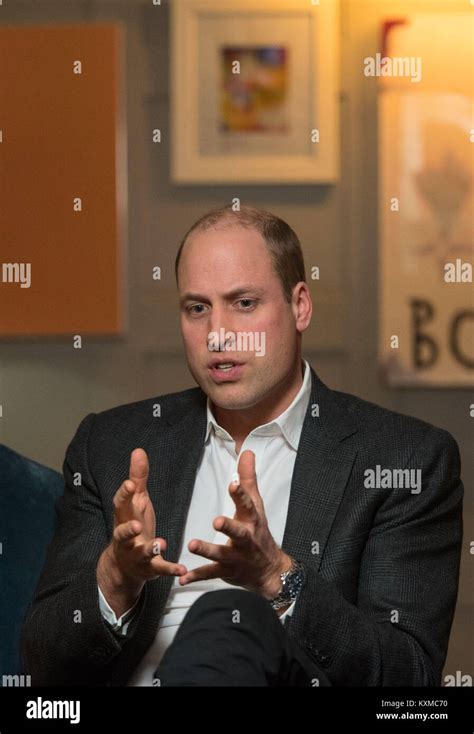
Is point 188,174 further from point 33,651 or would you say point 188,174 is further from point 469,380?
point 33,651

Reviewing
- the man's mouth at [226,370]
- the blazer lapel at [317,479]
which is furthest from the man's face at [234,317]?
the blazer lapel at [317,479]

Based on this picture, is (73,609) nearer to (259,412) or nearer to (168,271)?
(259,412)

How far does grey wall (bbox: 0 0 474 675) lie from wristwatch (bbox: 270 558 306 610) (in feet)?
4.94

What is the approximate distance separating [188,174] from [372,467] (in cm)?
147

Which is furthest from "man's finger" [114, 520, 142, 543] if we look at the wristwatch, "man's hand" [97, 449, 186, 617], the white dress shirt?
the white dress shirt

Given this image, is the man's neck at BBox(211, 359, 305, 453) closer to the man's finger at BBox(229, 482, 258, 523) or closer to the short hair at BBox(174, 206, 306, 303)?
the short hair at BBox(174, 206, 306, 303)

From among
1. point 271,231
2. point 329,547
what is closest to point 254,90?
point 271,231

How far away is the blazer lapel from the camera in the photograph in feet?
5.72

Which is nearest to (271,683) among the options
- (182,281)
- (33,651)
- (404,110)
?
(33,651)

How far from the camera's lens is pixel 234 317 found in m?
Answer: 1.86

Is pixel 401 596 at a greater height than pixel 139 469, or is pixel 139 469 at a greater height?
pixel 139 469

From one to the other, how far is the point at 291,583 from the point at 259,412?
1.38 ft

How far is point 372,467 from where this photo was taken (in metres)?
1.80

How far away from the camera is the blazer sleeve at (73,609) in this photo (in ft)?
5.40
